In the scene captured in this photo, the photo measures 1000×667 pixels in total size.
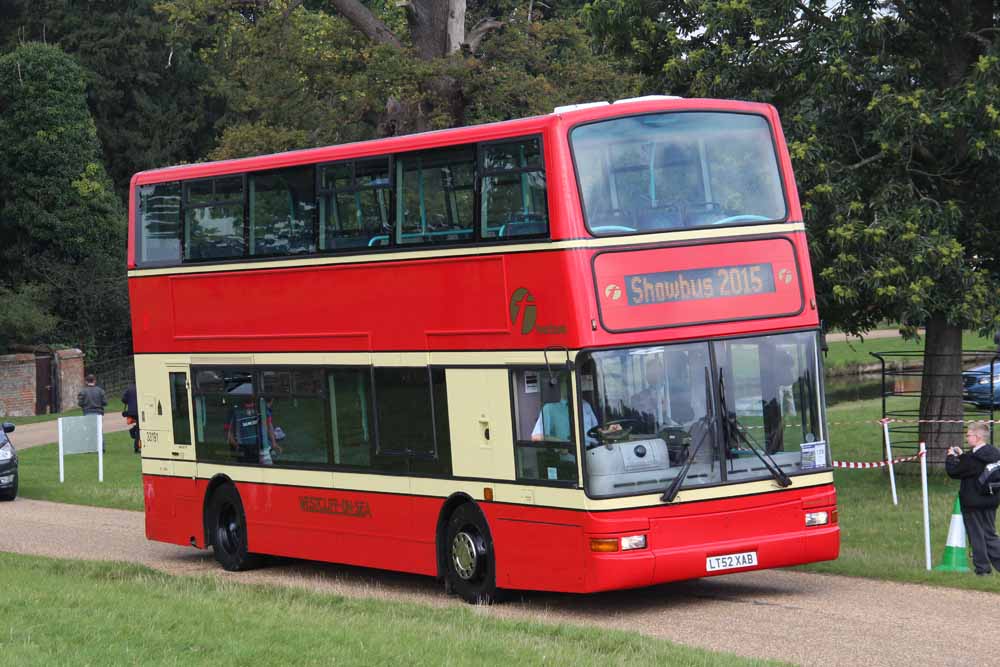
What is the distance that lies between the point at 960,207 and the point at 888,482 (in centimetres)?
423

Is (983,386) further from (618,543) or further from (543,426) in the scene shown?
(618,543)

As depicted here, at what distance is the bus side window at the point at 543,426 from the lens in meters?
13.6

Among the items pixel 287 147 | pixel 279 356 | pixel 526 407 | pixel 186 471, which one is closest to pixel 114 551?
pixel 186 471

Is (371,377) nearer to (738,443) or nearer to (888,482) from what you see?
(738,443)

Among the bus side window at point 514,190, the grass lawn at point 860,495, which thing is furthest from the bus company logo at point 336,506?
the grass lawn at point 860,495

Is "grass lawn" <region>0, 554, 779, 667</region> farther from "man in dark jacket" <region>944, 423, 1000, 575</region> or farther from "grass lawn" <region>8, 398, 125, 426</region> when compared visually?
"grass lawn" <region>8, 398, 125, 426</region>

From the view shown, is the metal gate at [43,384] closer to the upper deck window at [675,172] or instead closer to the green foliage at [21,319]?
the green foliage at [21,319]

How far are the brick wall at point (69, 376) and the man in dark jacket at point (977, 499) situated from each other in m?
40.2

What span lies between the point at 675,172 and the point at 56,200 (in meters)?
45.3

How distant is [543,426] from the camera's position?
13.9 meters

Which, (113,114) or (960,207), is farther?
(113,114)

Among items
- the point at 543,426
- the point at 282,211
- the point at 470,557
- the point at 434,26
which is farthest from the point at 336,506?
the point at 434,26

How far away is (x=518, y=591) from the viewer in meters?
15.4

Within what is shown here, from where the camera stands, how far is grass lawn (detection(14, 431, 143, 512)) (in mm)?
26172
